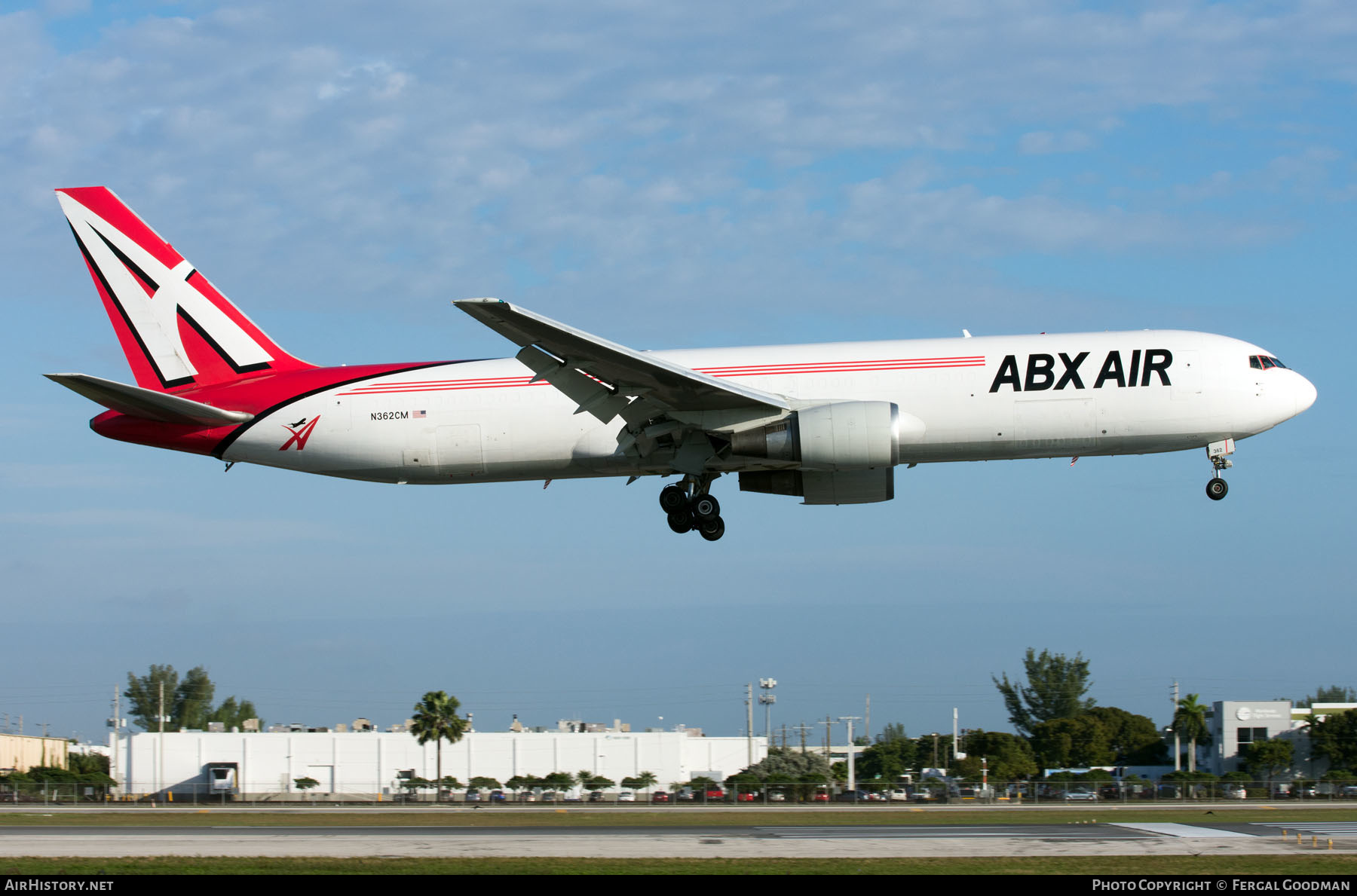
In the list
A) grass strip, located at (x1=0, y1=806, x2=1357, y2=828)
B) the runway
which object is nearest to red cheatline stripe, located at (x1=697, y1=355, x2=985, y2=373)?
the runway

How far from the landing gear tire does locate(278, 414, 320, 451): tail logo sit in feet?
30.6

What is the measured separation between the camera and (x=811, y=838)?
27.4 metres

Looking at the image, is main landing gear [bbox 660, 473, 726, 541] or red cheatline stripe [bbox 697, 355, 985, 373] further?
main landing gear [bbox 660, 473, 726, 541]

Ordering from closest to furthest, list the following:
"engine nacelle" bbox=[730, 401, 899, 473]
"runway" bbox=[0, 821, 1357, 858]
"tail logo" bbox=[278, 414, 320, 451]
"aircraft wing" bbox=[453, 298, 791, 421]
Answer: "runway" bbox=[0, 821, 1357, 858] → "aircraft wing" bbox=[453, 298, 791, 421] → "engine nacelle" bbox=[730, 401, 899, 473] → "tail logo" bbox=[278, 414, 320, 451]

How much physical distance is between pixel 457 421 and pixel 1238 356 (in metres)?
17.9

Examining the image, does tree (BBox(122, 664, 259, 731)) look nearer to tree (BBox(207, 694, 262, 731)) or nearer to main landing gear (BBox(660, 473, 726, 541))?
tree (BBox(207, 694, 262, 731))

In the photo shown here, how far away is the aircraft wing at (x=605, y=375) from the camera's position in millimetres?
25062

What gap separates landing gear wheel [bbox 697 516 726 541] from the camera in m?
30.0

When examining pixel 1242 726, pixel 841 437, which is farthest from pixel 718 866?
pixel 1242 726

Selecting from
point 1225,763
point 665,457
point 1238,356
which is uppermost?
point 1238,356

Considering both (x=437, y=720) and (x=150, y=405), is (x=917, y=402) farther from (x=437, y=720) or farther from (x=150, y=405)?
(x=437, y=720)

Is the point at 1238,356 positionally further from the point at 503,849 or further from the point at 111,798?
the point at 111,798

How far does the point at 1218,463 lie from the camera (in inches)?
1136
